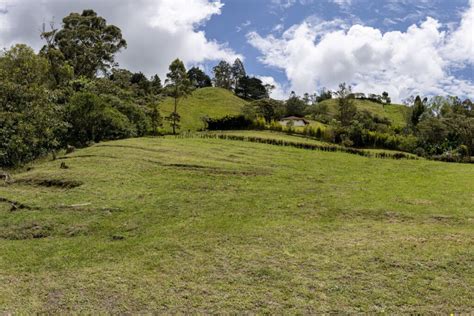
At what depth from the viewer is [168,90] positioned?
39500 millimetres

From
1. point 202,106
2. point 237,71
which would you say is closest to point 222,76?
point 237,71

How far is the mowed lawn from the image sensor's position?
6.84 meters

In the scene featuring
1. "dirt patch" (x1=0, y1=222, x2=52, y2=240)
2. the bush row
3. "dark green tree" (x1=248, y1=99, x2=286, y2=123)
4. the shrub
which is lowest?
"dirt patch" (x1=0, y1=222, x2=52, y2=240)

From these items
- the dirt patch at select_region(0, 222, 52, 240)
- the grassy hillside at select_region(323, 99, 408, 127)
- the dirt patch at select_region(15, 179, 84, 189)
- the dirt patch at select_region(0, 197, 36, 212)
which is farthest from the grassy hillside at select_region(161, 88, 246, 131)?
the dirt patch at select_region(0, 222, 52, 240)

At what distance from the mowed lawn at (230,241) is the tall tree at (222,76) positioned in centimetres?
8068

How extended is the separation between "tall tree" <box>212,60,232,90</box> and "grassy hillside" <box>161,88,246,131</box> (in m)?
20.3

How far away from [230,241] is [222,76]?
3572 inches

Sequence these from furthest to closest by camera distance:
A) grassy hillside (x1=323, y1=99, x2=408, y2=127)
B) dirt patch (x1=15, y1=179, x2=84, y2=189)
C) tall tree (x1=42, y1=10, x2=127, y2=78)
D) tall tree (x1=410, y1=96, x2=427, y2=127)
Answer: grassy hillside (x1=323, y1=99, x2=408, y2=127) < tall tree (x1=410, y1=96, x2=427, y2=127) < tall tree (x1=42, y1=10, x2=127, y2=78) < dirt patch (x1=15, y1=179, x2=84, y2=189)

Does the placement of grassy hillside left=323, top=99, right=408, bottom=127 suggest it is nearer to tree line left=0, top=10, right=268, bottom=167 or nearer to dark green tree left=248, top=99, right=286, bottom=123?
dark green tree left=248, top=99, right=286, bottom=123

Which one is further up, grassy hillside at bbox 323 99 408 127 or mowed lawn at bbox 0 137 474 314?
grassy hillside at bbox 323 99 408 127

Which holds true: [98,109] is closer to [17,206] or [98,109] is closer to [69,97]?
[69,97]

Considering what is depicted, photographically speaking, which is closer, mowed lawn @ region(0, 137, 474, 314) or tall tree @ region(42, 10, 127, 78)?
mowed lawn @ region(0, 137, 474, 314)

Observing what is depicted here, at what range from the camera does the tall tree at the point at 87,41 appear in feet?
142

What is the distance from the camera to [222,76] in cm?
9738
